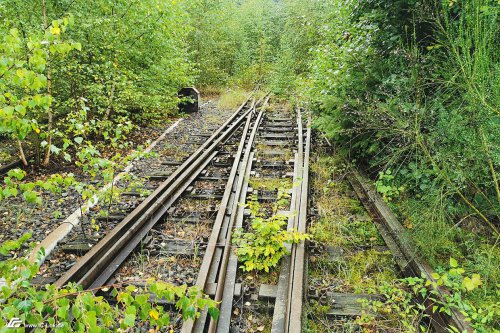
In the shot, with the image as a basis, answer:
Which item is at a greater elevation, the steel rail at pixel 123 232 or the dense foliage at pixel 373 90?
the dense foliage at pixel 373 90

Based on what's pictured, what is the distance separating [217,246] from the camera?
3.97 meters

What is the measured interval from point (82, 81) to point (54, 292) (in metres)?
6.96

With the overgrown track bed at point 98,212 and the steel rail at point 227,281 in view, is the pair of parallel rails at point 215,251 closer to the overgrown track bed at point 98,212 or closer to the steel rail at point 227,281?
the steel rail at point 227,281

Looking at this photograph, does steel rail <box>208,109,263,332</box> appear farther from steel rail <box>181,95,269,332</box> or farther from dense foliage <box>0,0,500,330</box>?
dense foliage <box>0,0,500,330</box>

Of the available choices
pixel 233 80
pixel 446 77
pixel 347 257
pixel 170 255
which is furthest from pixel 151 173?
pixel 233 80

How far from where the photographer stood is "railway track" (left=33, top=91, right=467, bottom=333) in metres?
3.14

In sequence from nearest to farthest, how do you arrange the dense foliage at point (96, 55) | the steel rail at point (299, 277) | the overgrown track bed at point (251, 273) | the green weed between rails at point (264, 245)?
the steel rail at point (299, 277), the overgrown track bed at point (251, 273), the green weed between rails at point (264, 245), the dense foliage at point (96, 55)

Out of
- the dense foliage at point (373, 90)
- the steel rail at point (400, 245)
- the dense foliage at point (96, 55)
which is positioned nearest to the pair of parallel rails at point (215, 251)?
the steel rail at point (400, 245)

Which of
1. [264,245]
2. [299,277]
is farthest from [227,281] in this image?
[299,277]

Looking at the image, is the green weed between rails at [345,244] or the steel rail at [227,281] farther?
the green weed between rails at [345,244]

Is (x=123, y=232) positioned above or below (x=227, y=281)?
above

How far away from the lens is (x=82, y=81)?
7.49m

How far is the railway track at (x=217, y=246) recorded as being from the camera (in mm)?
3141

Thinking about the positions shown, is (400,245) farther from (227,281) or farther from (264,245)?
(227,281)
